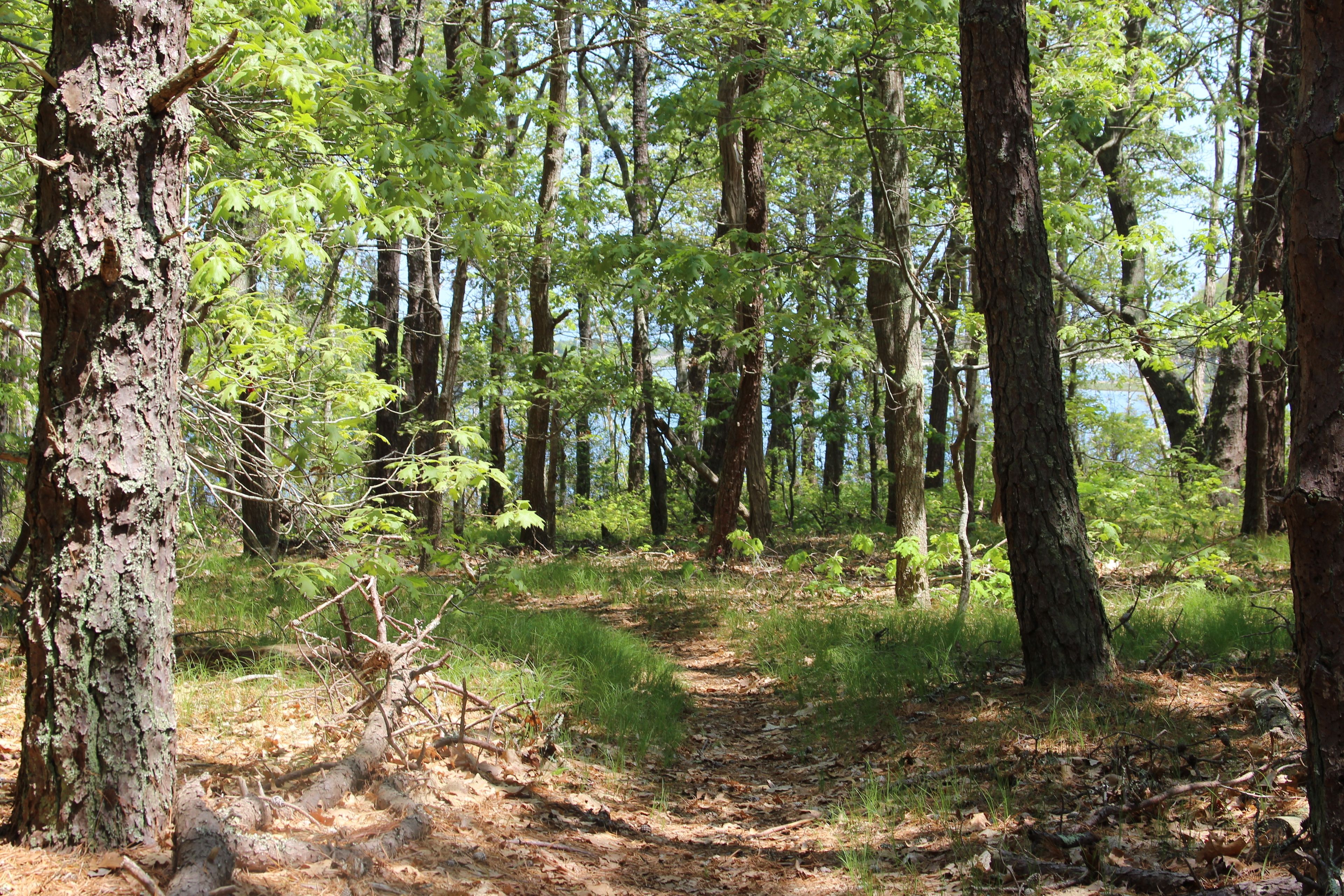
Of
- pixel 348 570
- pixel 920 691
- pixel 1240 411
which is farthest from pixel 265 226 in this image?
pixel 1240 411

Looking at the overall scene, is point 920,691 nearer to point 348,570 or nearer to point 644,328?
point 348,570

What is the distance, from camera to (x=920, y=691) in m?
5.64

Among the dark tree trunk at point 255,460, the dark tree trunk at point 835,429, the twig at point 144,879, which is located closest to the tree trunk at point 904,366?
the dark tree trunk at point 835,429

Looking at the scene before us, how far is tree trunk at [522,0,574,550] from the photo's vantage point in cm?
1180

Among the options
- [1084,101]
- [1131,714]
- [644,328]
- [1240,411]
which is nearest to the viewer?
[1131,714]

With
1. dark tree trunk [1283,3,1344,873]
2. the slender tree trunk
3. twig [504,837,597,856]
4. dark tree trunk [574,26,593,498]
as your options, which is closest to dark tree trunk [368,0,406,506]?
dark tree trunk [574,26,593,498]

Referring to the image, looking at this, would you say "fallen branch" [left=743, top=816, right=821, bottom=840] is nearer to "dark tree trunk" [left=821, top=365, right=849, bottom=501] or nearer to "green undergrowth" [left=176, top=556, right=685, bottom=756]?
"green undergrowth" [left=176, top=556, right=685, bottom=756]

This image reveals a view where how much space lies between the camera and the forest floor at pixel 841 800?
303cm

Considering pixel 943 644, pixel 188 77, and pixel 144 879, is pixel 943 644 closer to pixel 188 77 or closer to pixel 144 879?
pixel 144 879

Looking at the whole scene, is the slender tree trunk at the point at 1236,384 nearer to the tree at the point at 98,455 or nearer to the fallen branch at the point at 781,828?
the fallen branch at the point at 781,828

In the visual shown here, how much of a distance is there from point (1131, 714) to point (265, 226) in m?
9.09

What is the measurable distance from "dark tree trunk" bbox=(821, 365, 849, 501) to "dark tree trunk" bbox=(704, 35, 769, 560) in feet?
3.35

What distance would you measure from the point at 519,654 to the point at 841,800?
2.67 m

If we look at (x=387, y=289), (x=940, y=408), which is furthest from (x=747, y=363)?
(x=940, y=408)
